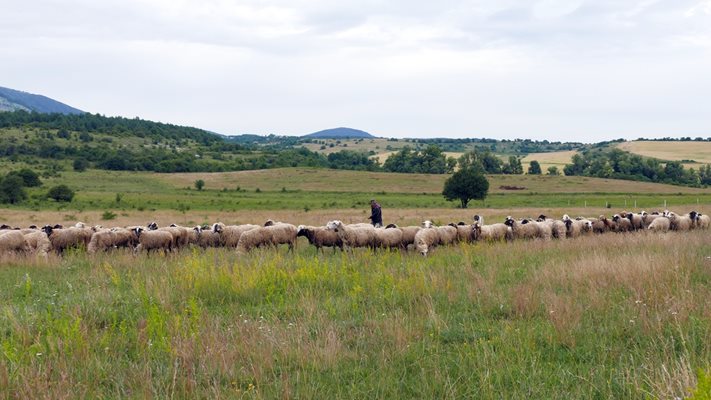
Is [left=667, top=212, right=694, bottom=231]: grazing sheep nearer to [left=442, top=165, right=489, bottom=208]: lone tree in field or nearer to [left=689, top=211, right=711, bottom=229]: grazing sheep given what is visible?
[left=689, top=211, right=711, bottom=229]: grazing sheep

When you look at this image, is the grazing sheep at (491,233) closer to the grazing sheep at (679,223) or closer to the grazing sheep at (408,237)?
the grazing sheep at (408,237)

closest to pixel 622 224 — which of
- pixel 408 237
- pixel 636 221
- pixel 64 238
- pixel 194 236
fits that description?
pixel 636 221

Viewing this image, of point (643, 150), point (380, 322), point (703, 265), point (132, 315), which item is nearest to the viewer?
point (380, 322)

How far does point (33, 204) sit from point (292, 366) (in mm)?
59921

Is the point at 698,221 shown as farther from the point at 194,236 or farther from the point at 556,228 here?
the point at 194,236

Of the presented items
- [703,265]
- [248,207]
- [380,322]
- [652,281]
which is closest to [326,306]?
[380,322]

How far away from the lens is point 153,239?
18047 millimetres

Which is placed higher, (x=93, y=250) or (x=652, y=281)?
(x=652, y=281)

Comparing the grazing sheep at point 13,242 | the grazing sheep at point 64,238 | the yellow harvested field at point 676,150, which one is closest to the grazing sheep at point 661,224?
the grazing sheep at point 64,238

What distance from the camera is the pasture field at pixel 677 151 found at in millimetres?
149400

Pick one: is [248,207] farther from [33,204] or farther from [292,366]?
[292,366]

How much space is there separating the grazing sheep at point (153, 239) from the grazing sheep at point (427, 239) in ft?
27.1

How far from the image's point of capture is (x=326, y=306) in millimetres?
8164

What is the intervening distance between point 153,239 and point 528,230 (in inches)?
532
